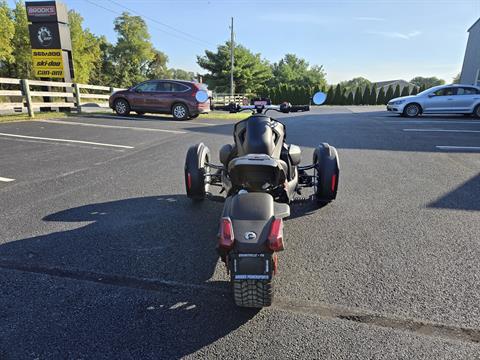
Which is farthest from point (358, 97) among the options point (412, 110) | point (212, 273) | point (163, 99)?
point (212, 273)

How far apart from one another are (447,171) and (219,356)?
211 inches

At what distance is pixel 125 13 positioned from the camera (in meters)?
53.1

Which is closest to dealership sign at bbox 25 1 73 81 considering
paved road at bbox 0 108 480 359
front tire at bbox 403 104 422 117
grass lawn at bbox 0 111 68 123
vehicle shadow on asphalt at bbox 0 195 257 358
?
grass lawn at bbox 0 111 68 123

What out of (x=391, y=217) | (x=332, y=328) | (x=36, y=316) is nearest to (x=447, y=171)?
(x=391, y=217)

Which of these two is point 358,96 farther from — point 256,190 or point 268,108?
point 256,190

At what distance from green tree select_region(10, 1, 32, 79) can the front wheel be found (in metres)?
28.7

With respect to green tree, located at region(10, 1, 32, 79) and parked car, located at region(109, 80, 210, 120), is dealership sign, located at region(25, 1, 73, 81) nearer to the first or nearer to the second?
parked car, located at region(109, 80, 210, 120)

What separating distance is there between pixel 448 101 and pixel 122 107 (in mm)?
14388

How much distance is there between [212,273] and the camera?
96.2 inches

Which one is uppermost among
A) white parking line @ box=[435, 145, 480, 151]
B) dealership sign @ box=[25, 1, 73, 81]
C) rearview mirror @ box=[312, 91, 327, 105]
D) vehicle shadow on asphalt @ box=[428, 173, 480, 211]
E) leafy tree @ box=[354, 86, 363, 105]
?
dealership sign @ box=[25, 1, 73, 81]

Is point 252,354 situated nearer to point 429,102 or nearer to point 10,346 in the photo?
point 10,346

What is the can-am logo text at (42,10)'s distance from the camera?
13219mm

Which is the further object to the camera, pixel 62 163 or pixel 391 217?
pixel 62 163

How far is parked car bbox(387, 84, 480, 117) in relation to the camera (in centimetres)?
1363
